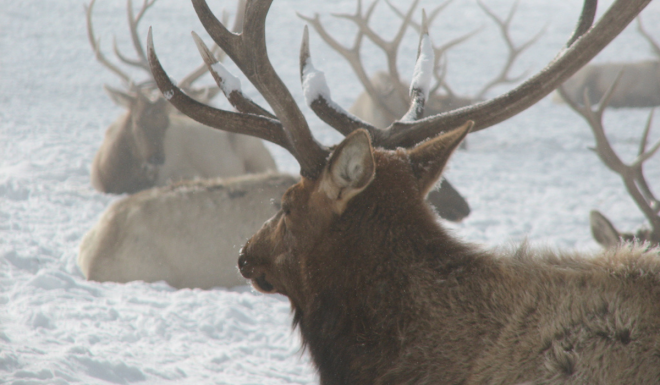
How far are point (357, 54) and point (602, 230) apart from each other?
194 inches

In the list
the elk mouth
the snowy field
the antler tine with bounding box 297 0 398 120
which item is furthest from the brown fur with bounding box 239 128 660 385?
the antler tine with bounding box 297 0 398 120

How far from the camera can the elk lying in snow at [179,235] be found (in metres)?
4.21

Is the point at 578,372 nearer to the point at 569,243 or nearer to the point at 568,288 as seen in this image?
the point at 568,288

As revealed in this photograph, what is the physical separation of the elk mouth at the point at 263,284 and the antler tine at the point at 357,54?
19.7 ft

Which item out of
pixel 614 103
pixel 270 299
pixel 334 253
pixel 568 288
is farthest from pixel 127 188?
pixel 614 103

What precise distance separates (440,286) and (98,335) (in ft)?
6.69

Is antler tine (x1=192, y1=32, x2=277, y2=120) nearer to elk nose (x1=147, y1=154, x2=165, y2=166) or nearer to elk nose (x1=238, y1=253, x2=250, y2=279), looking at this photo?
elk nose (x1=238, y1=253, x2=250, y2=279)

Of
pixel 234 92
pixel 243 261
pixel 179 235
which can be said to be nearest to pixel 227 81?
pixel 234 92

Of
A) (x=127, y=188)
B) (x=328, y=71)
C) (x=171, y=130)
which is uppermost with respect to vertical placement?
(x=328, y=71)

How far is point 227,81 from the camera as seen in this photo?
2.22 meters

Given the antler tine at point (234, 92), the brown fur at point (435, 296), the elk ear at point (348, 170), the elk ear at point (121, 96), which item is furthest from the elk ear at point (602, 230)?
the elk ear at point (121, 96)

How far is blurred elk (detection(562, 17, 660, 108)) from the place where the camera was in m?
13.2

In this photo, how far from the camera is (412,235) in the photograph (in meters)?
1.73

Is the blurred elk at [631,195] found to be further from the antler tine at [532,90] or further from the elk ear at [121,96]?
the elk ear at [121,96]
